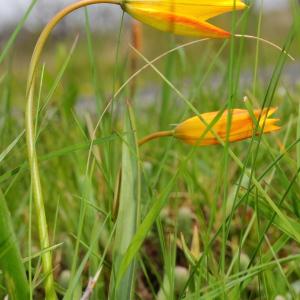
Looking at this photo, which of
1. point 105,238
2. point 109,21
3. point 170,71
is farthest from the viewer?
point 109,21

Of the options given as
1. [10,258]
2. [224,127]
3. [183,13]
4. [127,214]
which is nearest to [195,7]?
[183,13]

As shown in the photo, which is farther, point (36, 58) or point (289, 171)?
point (289, 171)

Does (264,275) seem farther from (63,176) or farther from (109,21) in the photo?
(109,21)

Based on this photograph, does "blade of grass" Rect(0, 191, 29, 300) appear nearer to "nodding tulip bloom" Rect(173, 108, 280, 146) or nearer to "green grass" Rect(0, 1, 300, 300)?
"green grass" Rect(0, 1, 300, 300)

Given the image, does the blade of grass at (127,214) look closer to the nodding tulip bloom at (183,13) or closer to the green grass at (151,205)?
the green grass at (151,205)

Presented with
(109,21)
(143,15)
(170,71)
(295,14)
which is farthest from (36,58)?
(109,21)

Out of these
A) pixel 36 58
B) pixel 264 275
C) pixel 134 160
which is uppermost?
pixel 36 58

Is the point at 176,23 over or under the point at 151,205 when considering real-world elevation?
over

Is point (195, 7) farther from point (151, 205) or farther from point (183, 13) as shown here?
Answer: point (151, 205)
